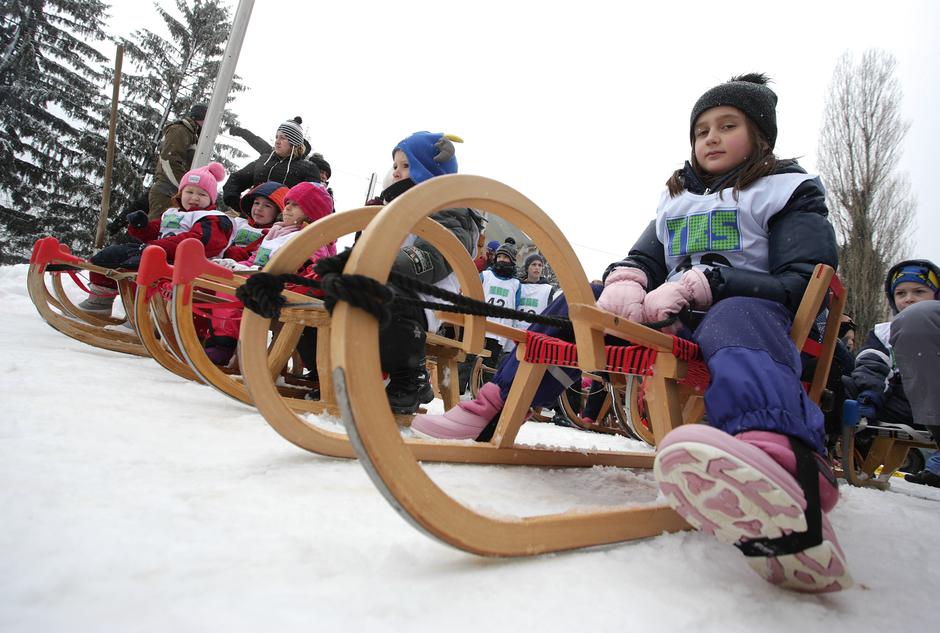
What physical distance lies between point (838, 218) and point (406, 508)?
1158cm

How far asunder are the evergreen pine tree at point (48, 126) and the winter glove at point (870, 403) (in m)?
13.0

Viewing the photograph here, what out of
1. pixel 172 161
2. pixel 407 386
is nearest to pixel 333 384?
pixel 407 386

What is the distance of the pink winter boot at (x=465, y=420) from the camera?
137 cm

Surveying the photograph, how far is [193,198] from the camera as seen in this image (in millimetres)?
3229

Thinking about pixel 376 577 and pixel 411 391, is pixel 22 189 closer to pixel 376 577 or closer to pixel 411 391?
pixel 411 391

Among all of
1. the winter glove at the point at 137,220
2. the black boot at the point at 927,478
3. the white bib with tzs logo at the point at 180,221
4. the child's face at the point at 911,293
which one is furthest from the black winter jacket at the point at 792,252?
the winter glove at the point at 137,220

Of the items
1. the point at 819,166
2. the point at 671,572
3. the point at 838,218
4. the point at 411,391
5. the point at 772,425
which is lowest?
the point at 411,391

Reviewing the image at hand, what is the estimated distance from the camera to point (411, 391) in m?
1.96

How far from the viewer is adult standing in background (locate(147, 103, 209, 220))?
4645 millimetres

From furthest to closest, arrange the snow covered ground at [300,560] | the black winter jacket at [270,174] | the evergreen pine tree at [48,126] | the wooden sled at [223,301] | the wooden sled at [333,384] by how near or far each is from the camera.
A: the evergreen pine tree at [48,126], the black winter jacket at [270,174], the wooden sled at [223,301], the wooden sled at [333,384], the snow covered ground at [300,560]

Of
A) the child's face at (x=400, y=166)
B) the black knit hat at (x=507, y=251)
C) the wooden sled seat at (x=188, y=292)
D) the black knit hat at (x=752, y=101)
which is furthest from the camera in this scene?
the black knit hat at (x=507, y=251)

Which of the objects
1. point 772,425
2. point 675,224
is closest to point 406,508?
point 772,425

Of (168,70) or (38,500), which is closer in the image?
(38,500)

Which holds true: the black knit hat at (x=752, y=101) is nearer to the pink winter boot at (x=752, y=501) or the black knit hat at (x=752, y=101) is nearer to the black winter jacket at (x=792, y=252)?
the black winter jacket at (x=792, y=252)
